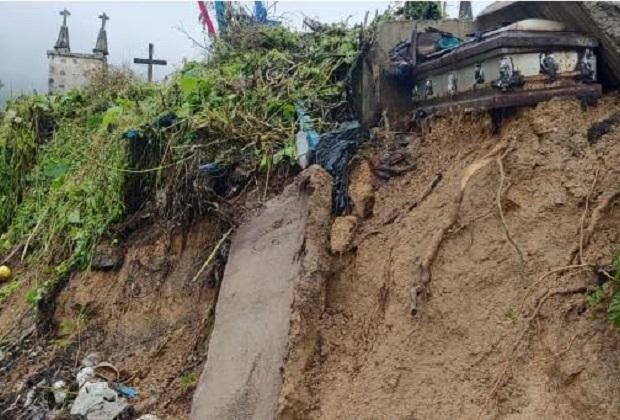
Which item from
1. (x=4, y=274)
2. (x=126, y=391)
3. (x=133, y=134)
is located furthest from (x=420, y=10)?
(x=4, y=274)

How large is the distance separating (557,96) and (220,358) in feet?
6.95

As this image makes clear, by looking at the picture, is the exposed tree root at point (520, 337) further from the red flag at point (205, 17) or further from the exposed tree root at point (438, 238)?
the red flag at point (205, 17)

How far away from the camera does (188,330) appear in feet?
15.5

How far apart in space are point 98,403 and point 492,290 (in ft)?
8.24

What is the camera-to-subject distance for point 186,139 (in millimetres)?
5250

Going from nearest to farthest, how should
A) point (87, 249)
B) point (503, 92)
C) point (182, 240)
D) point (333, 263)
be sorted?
1. point (503, 92)
2. point (333, 263)
3. point (182, 240)
4. point (87, 249)

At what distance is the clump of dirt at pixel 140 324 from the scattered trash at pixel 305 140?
2.51 feet

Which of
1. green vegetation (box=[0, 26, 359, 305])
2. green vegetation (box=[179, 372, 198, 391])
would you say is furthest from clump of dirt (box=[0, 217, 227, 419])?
green vegetation (box=[0, 26, 359, 305])

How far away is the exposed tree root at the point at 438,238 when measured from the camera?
3203 millimetres

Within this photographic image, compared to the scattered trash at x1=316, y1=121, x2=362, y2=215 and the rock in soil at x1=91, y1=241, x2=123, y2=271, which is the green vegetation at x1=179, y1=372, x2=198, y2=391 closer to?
the scattered trash at x1=316, y1=121, x2=362, y2=215

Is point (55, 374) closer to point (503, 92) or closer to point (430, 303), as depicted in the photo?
point (430, 303)

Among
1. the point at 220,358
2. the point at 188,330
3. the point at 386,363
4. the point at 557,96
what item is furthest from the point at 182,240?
the point at 557,96

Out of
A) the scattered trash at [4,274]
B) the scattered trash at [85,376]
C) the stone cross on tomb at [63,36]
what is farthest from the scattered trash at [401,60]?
the stone cross on tomb at [63,36]

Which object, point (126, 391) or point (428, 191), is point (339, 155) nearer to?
point (428, 191)
